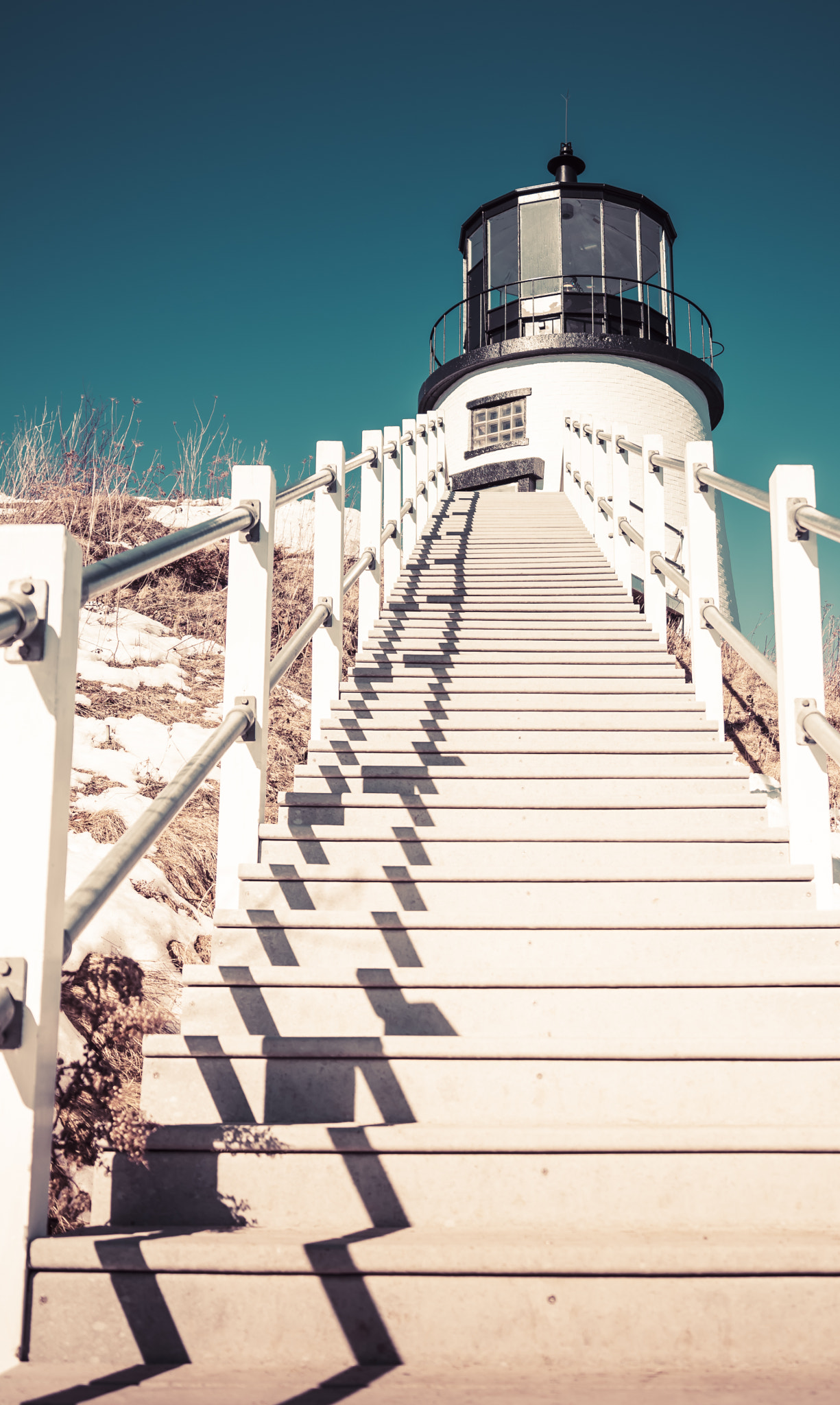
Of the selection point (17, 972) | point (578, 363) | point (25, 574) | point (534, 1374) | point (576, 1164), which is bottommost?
point (534, 1374)

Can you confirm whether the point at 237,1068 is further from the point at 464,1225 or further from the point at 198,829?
the point at 198,829

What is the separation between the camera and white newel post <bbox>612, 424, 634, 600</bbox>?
662cm

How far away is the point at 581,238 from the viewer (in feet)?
53.9

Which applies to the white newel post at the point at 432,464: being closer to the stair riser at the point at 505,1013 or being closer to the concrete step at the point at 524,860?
the concrete step at the point at 524,860

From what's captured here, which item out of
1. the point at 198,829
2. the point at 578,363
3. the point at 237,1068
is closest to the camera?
the point at 237,1068

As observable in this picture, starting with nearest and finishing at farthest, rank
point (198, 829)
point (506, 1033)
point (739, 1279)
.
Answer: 1. point (739, 1279)
2. point (506, 1033)
3. point (198, 829)

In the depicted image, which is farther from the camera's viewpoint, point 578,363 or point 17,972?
point 578,363

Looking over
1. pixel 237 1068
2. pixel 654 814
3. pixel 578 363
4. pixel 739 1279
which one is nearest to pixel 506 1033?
pixel 237 1068

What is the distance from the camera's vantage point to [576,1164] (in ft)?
6.23

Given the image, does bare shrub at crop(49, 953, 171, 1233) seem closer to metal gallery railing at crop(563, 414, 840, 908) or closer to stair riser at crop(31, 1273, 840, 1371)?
stair riser at crop(31, 1273, 840, 1371)

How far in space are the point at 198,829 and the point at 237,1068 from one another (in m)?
1.82

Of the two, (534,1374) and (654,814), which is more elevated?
(654,814)

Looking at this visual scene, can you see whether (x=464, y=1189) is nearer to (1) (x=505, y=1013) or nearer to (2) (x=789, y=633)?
(1) (x=505, y=1013)

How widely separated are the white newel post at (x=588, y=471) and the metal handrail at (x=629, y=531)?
1.58m
